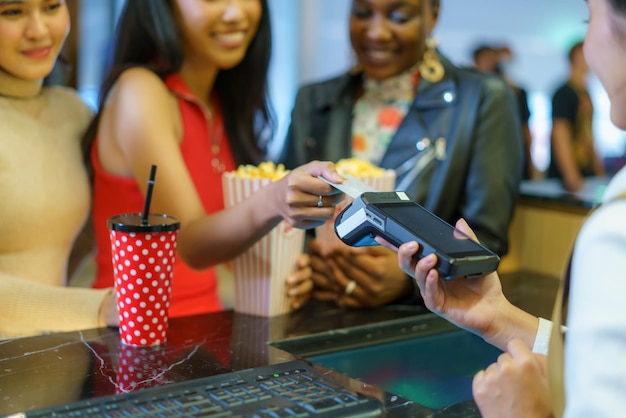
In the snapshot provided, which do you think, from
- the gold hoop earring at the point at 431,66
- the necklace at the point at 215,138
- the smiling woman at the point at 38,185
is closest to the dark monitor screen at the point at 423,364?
the smiling woman at the point at 38,185

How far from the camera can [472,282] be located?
129cm

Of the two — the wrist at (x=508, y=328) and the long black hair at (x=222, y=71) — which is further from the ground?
the long black hair at (x=222, y=71)

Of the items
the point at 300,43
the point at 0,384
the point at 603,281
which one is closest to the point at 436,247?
the point at 603,281

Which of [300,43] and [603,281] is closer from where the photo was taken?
[603,281]

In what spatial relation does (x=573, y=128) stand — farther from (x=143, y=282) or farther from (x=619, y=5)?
(x=619, y=5)

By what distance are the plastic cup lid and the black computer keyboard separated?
0.99 ft

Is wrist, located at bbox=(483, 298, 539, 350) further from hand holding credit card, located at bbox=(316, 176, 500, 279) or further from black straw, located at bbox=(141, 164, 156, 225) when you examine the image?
black straw, located at bbox=(141, 164, 156, 225)

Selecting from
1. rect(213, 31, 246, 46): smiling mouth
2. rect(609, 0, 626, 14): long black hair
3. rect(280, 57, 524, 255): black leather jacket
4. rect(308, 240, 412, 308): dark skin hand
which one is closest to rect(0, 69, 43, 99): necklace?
rect(213, 31, 246, 46): smiling mouth

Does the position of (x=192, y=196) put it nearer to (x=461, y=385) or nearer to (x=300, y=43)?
(x=461, y=385)

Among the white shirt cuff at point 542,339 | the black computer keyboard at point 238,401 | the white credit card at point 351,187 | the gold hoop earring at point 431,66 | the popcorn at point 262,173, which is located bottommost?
the black computer keyboard at point 238,401

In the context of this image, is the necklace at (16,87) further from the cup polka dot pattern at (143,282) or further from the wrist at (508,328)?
the wrist at (508,328)

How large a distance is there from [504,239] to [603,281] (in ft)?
4.46

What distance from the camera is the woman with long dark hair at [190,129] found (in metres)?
1.78

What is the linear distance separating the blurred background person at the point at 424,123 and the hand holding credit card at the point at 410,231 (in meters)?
0.88
